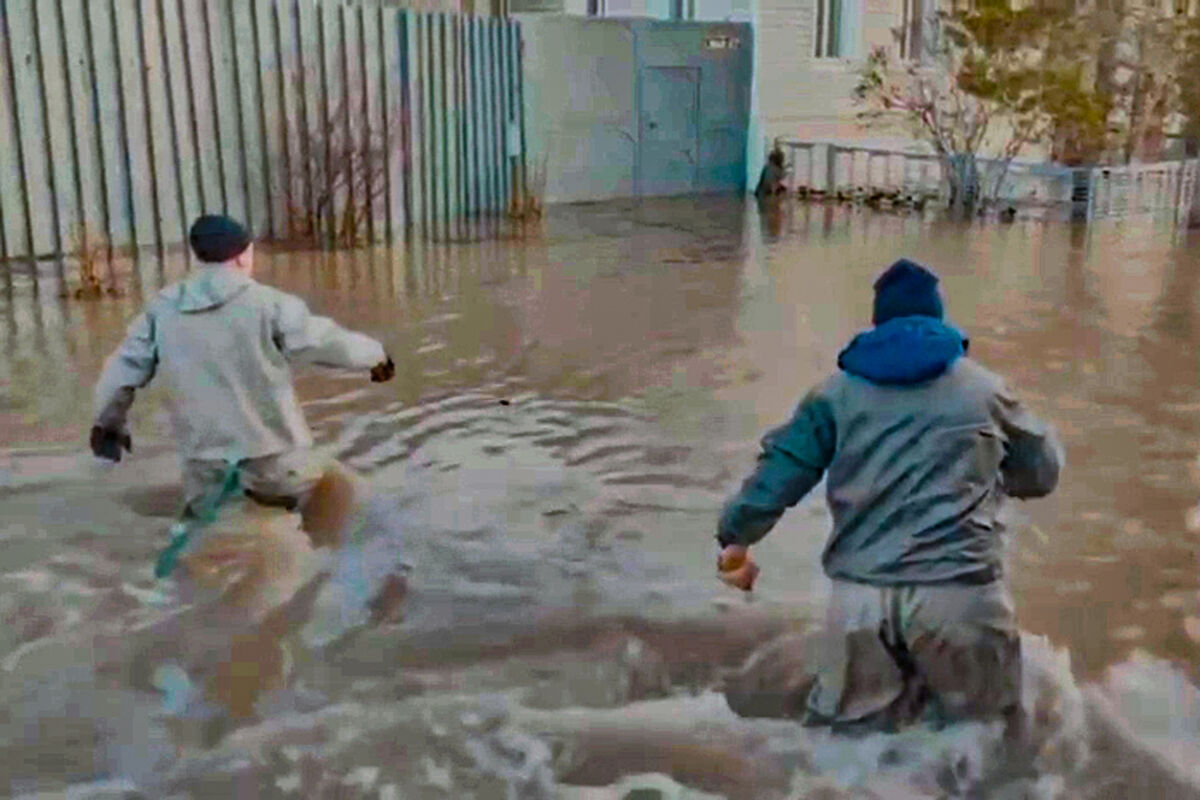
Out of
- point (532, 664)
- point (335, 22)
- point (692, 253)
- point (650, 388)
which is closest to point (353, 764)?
point (532, 664)

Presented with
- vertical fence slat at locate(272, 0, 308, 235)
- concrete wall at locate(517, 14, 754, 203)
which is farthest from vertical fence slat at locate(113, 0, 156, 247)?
concrete wall at locate(517, 14, 754, 203)

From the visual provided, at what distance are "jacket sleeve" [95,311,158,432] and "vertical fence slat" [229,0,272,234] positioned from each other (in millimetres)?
8770

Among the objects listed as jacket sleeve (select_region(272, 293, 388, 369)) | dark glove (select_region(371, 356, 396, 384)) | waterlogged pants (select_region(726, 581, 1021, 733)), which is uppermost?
jacket sleeve (select_region(272, 293, 388, 369))

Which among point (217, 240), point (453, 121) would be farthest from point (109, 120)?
point (217, 240)

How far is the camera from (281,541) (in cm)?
525

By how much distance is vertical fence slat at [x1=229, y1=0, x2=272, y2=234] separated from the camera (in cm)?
1327

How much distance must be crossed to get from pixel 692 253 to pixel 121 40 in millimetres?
5899

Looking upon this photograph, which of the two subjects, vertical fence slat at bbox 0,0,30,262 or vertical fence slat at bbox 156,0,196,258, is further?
vertical fence slat at bbox 156,0,196,258

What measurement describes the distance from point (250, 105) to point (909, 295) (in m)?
11.3

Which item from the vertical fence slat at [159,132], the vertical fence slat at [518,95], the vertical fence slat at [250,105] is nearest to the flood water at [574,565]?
the vertical fence slat at [159,132]

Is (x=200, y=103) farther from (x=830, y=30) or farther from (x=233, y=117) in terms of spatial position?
(x=830, y=30)

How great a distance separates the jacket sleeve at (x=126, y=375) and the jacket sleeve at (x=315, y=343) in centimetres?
48

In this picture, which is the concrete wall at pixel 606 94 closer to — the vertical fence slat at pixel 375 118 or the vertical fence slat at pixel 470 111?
the vertical fence slat at pixel 470 111

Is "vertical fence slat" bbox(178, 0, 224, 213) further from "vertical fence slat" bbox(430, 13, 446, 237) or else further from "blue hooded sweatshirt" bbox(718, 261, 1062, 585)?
"blue hooded sweatshirt" bbox(718, 261, 1062, 585)
